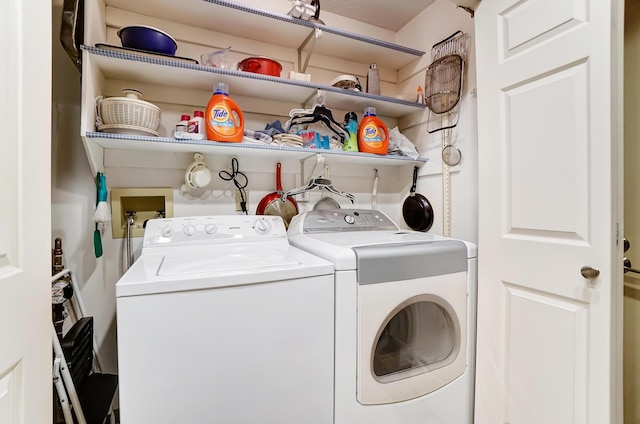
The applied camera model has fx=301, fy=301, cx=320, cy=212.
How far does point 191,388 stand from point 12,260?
58 cm

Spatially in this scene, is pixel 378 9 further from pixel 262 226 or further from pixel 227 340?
pixel 227 340

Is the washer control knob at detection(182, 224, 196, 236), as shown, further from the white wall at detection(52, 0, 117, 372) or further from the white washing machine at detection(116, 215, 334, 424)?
the white wall at detection(52, 0, 117, 372)

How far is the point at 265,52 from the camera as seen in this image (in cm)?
190

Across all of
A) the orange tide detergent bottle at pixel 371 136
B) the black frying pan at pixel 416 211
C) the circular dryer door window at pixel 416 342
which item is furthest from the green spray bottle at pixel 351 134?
the circular dryer door window at pixel 416 342

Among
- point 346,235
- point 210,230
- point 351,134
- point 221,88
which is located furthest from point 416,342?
point 221,88

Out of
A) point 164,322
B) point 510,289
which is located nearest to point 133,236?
point 164,322

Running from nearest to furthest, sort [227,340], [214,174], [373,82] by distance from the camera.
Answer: [227,340] < [214,174] < [373,82]

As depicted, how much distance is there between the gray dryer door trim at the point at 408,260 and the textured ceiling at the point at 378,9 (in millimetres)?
1627

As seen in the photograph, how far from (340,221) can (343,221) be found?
20 millimetres

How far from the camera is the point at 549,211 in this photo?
1.13m

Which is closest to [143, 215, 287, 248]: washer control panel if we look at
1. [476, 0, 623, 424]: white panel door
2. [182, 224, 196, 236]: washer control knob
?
[182, 224, 196, 236]: washer control knob

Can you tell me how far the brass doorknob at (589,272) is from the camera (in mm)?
992

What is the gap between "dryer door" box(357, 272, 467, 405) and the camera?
46.3 inches

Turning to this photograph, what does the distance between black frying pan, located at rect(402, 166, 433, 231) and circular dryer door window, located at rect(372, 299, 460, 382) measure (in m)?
0.77
